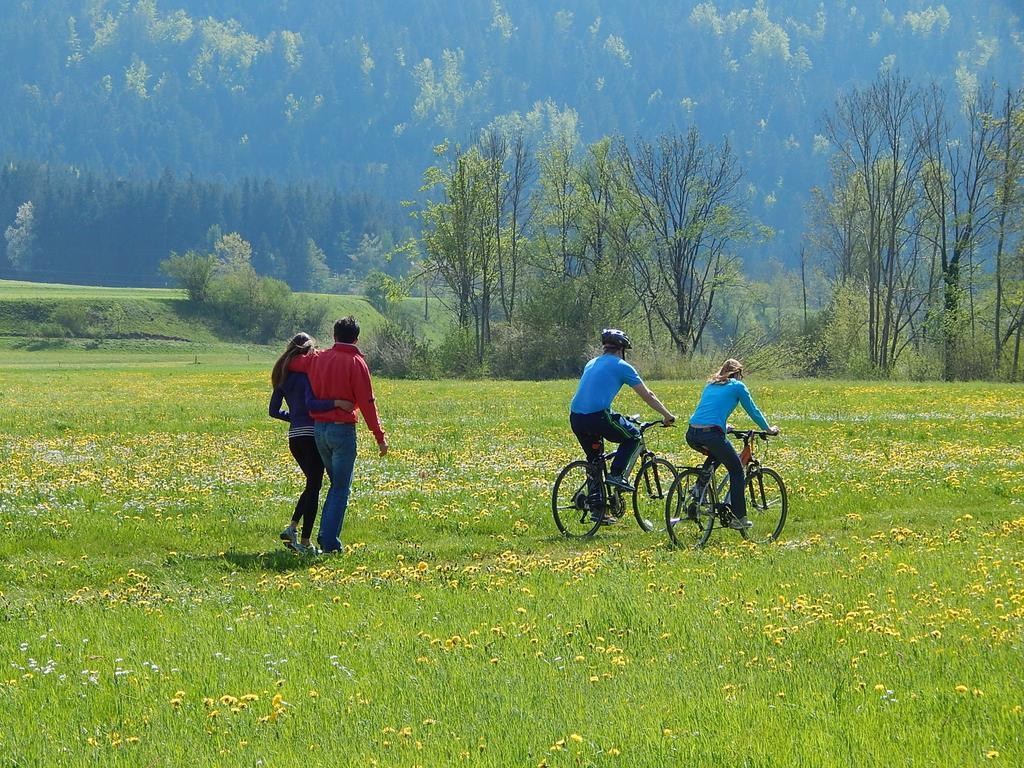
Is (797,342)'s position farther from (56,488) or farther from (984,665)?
(984,665)

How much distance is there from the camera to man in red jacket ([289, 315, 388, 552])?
12.4 m

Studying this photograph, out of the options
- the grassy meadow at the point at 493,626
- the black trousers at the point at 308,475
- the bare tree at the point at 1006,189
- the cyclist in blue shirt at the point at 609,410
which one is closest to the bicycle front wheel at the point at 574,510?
the cyclist in blue shirt at the point at 609,410

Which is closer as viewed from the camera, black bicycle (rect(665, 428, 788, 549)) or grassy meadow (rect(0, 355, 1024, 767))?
grassy meadow (rect(0, 355, 1024, 767))

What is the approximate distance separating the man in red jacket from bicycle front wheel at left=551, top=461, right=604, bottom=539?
273cm

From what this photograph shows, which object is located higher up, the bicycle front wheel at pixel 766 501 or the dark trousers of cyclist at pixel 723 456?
the dark trousers of cyclist at pixel 723 456

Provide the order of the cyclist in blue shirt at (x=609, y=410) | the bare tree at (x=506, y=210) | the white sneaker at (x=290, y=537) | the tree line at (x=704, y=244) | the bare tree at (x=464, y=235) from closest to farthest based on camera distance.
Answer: the white sneaker at (x=290, y=537) < the cyclist in blue shirt at (x=609, y=410) < the tree line at (x=704, y=244) < the bare tree at (x=464, y=235) < the bare tree at (x=506, y=210)

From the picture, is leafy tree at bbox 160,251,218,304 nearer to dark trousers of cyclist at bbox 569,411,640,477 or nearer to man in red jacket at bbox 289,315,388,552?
dark trousers of cyclist at bbox 569,411,640,477

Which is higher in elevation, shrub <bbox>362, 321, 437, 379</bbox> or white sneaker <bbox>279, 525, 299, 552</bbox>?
shrub <bbox>362, 321, 437, 379</bbox>

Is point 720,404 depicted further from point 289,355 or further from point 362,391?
point 289,355

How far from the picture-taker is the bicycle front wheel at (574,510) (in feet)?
46.2

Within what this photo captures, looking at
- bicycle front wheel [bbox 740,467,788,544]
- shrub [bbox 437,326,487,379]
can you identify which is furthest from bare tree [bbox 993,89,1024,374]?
bicycle front wheel [bbox 740,467,788,544]

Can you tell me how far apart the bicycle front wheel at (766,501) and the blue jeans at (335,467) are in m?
5.13

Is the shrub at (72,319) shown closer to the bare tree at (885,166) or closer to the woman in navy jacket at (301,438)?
the bare tree at (885,166)

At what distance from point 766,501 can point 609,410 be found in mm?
2437
